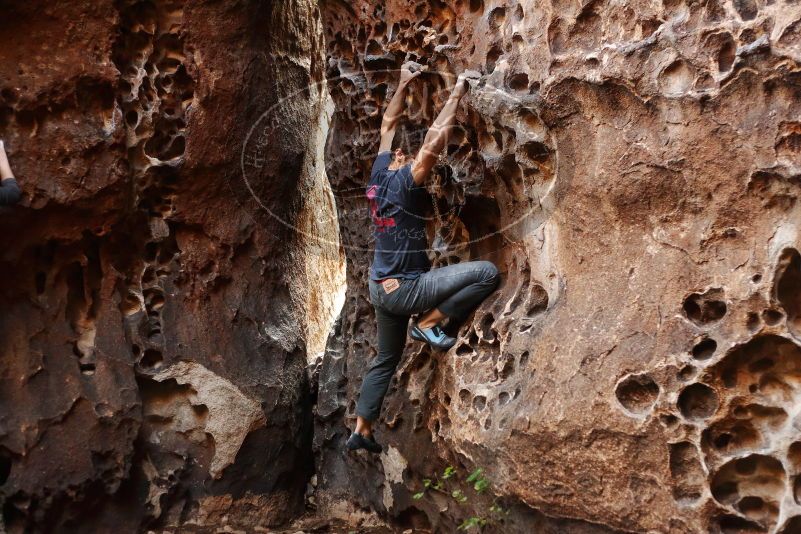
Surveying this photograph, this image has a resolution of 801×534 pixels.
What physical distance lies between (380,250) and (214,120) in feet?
5.39

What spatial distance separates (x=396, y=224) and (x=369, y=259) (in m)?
1.17

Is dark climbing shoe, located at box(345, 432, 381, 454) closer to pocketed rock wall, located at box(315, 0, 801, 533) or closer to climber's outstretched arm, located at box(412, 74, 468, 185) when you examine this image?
pocketed rock wall, located at box(315, 0, 801, 533)

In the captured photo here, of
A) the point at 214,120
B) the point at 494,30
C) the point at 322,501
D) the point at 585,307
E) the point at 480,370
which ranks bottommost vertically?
the point at 322,501

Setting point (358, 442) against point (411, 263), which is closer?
point (411, 263)

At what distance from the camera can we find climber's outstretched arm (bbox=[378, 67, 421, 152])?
4820 mm

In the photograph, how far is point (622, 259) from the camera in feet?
12.8

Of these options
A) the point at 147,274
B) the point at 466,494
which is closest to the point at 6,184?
the point at 147,274

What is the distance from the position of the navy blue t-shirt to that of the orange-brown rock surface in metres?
0.34

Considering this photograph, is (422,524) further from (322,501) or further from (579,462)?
(579,462)

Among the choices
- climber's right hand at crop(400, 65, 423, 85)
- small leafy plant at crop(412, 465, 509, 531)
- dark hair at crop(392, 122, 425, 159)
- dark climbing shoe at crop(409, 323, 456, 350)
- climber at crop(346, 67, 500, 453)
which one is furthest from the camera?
dark hair at crop(392, 122, 425, 159)

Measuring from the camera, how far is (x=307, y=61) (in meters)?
6.71

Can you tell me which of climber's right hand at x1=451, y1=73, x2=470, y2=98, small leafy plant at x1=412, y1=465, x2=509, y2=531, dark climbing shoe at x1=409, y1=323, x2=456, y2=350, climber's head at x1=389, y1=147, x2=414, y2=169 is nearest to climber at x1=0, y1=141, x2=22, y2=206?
climber's head at x1=389, y1=147, x2=414, y2=169

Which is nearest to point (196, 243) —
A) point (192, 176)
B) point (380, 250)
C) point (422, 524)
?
point (192, 176)

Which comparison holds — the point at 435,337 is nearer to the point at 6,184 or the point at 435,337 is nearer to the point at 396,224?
the point at 396,224
